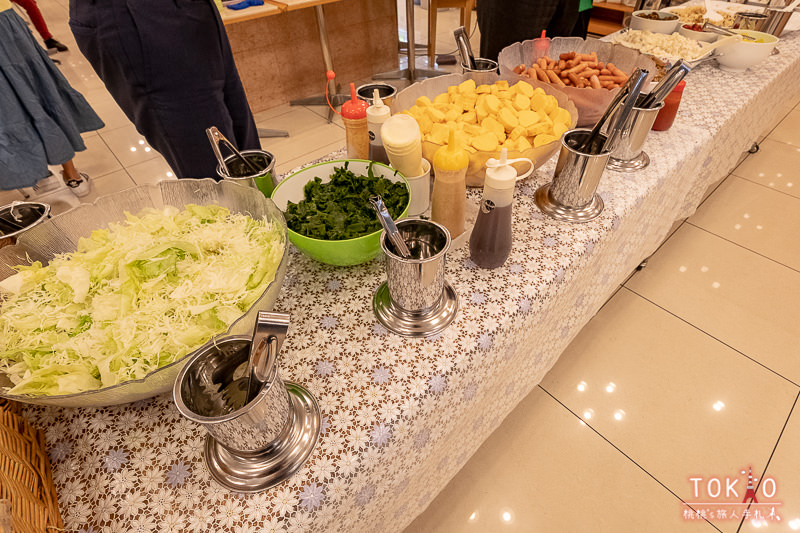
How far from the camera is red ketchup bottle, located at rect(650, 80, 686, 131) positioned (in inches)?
45.0

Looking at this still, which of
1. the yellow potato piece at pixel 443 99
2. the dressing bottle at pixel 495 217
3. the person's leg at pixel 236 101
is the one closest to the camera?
the dressing bottle at pixel 495 217

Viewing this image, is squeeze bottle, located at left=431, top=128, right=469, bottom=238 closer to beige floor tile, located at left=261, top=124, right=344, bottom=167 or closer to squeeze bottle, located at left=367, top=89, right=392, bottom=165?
squeeze bottle, located at left=367, top=89, right=392, bottom=165

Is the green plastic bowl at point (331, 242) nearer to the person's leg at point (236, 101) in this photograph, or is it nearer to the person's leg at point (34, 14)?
the person's leg at point (236, 101)

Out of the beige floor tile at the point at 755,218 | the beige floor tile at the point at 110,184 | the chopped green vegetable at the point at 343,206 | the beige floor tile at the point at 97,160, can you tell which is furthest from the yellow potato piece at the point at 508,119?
the beige floor tile at the point at 97,160

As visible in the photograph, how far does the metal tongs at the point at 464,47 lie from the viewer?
1177mm

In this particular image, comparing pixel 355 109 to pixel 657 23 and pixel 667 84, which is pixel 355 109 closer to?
pixel 667 84

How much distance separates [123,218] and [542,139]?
93cm

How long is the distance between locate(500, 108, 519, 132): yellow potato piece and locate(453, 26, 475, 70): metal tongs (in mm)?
336

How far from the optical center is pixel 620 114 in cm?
80

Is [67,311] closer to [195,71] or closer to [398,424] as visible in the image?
[398,424]

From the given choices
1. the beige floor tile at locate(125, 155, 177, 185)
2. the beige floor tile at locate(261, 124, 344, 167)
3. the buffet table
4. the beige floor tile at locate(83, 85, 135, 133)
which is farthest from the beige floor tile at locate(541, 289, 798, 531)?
the beige floor tile at locate(83, 85, 135, 133)

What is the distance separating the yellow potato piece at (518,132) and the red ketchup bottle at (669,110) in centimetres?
53

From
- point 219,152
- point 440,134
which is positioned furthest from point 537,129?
point 219,152

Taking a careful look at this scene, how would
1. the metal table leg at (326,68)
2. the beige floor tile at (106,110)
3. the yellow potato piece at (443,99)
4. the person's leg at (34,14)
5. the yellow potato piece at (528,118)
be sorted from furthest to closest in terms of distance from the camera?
the person's leg at (34,14) < the beige floor tile at (106,110) < the metal table leg at (326,68) < the yellow potato piece at (443,99) < the yellow potato piece at (528,118)
